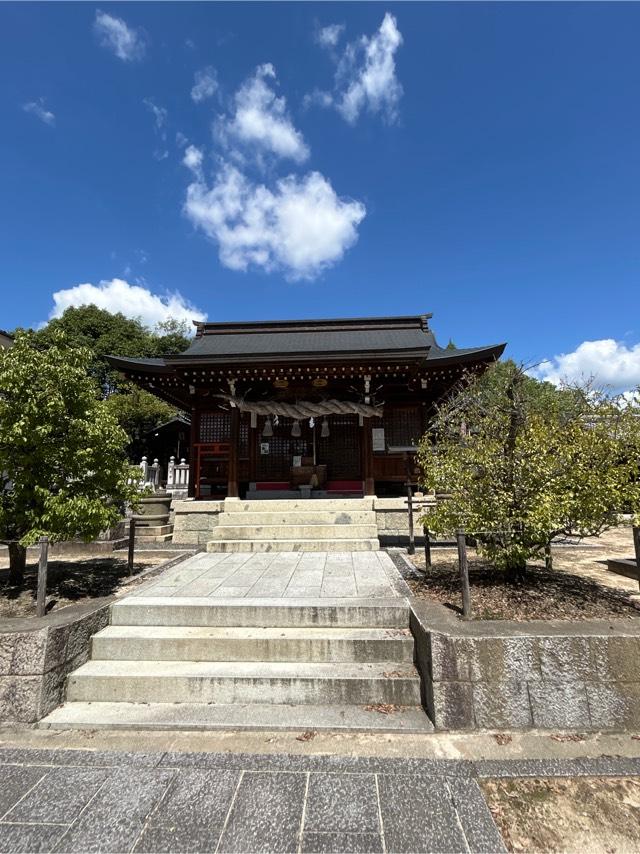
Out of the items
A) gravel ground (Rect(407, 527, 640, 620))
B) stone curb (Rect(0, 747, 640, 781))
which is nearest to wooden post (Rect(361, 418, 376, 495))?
gravel ground (Rect(407, 527, 640, 620))

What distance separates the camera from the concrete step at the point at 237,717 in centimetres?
294

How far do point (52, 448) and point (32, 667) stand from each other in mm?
2157

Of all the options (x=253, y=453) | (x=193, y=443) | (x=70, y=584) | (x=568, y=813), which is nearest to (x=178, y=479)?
(x=193, y=443)

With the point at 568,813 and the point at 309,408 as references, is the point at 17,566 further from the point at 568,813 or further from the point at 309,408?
the point at 309,408

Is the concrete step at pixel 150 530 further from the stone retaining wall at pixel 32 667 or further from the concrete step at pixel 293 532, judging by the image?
the stone retaining wall at pixel 32 667

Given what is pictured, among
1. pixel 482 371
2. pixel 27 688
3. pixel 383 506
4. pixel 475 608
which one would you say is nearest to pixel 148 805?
pixel 27 688

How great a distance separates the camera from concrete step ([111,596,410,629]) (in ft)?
13.0

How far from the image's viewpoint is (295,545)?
25.5 feet

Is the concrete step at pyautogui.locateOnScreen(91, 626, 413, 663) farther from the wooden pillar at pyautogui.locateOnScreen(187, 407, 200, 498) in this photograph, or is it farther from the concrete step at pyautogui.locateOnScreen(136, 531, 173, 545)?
the wooden pillar at pyautogui.locateOnScreen(187, 407, 200, 498)

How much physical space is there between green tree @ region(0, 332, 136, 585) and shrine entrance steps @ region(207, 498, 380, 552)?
3652mm

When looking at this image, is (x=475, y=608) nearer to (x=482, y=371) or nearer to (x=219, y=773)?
(x=219, y=773)

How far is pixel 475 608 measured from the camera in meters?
3.79

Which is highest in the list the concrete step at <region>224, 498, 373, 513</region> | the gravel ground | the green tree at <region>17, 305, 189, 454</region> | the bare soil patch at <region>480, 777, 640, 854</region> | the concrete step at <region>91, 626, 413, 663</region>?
the green tree at <region>17, 305, 189, 454</region>

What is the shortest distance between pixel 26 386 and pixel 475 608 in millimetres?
5050
